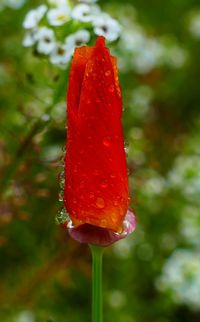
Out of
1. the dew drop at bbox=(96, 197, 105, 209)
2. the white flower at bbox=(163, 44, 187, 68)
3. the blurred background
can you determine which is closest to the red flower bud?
the dew drop at bbox=(96, 197, 105, 209)

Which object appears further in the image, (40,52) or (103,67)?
(40,52)

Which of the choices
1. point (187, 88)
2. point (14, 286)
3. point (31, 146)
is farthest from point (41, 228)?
point (187, 88)

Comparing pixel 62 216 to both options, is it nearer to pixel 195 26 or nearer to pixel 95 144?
pixel 95 144

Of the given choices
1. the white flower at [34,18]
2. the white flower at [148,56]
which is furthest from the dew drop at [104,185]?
the white flower at [148,56]

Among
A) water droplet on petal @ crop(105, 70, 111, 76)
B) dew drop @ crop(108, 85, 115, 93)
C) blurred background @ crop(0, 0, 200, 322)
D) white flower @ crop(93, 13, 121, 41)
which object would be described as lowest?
blurred background @ crop(0, 0, 200, 322)

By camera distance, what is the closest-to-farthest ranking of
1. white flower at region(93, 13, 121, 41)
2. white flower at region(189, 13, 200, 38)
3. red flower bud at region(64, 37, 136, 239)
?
red flower bud at region(64, 37, 136, 239) < white flower at region(93, 13, 121, 41) < white flower at region(189, 13, 200, 38)

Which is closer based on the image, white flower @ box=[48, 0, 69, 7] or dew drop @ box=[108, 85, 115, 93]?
dew drop @ box=[108, 85, 115, 93]

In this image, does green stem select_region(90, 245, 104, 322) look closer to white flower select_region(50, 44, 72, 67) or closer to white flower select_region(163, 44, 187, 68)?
white flower select_region(50, 44, 72, 67)

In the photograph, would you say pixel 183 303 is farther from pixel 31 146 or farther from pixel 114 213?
pixel 114 213
